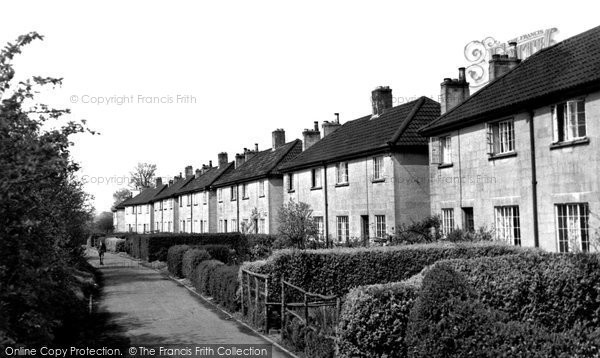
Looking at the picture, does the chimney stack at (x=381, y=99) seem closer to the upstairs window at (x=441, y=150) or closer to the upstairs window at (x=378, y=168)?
the upstairs window at (x=378, y=168)

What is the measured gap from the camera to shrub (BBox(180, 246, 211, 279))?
2766 centimetres

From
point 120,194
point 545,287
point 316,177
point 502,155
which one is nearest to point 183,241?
point 316,177

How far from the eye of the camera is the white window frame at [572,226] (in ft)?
55.4

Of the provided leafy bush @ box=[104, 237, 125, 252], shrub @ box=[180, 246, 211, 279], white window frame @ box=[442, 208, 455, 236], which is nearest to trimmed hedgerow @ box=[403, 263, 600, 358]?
white window frame @ box=[442, 208, 455, 236]

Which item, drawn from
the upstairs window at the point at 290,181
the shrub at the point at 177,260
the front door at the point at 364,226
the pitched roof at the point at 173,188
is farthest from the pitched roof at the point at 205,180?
the front door at the point at 364,226

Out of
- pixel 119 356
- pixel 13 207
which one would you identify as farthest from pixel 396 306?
pixel 13 207

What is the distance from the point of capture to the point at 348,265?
18.2 metres

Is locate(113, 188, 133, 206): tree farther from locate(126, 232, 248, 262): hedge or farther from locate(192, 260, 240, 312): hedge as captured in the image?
locate(192, 260, 240, 312): hedge

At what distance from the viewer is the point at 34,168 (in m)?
5.67

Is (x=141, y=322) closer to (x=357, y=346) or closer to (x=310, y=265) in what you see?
(x=310, y=265)

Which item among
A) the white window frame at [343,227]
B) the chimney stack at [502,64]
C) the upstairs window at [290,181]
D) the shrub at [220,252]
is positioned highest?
the chimney stack at [502,64]

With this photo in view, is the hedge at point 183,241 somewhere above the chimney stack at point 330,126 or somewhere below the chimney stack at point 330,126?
below

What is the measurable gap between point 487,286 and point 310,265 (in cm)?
725

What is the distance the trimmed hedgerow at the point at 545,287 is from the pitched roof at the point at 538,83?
748cm
